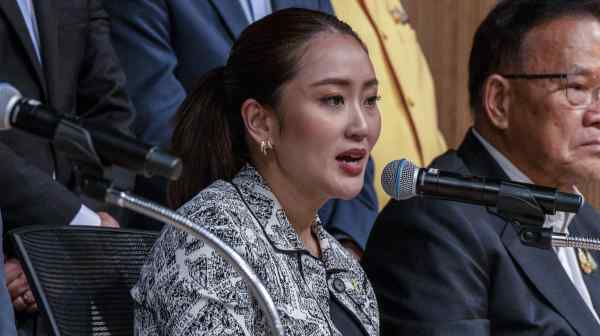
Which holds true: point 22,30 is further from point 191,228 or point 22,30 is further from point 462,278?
point 191,228

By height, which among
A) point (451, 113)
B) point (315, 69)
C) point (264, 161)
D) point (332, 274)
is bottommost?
point (451, 113)

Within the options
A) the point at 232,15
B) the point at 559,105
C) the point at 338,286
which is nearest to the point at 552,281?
the point at 559,105

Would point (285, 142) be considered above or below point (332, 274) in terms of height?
above

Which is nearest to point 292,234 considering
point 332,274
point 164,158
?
point 332,274

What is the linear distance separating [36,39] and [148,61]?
13.2 inches

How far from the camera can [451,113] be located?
5281 millimetres

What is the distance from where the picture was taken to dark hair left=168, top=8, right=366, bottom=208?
2.76 m

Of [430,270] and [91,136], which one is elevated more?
[91,136]

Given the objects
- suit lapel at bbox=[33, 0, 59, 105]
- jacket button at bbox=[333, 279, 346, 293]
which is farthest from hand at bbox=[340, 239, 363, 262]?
suit lapel at bbox=[33, 0, 59, 105]

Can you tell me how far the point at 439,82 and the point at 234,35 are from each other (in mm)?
1943

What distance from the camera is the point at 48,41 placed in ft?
10.3

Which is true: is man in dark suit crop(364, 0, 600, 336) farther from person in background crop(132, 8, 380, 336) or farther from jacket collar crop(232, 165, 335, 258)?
jacket collar crop(232, 165, 335, 258)

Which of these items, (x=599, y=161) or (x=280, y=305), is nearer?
(x=280, y=305)

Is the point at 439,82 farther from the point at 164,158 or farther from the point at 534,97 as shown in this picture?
the point at 164,158
